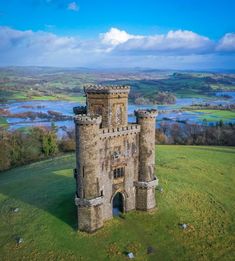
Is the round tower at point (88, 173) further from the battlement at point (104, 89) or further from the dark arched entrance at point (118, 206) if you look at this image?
the dark arched entrance at point (118, 206)

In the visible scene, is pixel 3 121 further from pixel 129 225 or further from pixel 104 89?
pixel 129 225

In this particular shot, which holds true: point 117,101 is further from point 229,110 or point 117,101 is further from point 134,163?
point 229,110

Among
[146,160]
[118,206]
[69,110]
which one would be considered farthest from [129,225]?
[69,110]

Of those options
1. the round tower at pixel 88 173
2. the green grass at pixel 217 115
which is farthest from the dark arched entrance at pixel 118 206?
Answer: the green grass at pixel 217 115

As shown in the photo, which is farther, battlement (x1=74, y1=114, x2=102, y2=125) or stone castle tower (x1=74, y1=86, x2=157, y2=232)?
stone castle tower (x1=74, y1=86, x2=157, y2=232)

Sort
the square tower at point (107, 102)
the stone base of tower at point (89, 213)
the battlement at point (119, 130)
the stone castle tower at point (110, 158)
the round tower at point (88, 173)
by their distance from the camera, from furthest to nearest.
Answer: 1. the square tower at point (107, 102)
2. the battlement at point (119, 130)
3. the stone base of tower at point (89, 213)
4. the stone castle tower at point (110, 158)
5. the round tower at point (88, 173)

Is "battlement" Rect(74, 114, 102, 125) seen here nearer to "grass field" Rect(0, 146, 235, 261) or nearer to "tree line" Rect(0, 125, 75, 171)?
"grass field" Rect(0, 146, 235, 261)

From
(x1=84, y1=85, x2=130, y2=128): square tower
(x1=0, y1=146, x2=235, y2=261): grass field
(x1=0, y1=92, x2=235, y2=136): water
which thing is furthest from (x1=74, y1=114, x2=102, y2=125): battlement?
(x1=0, y1=92, x2=235, y2=136): water
